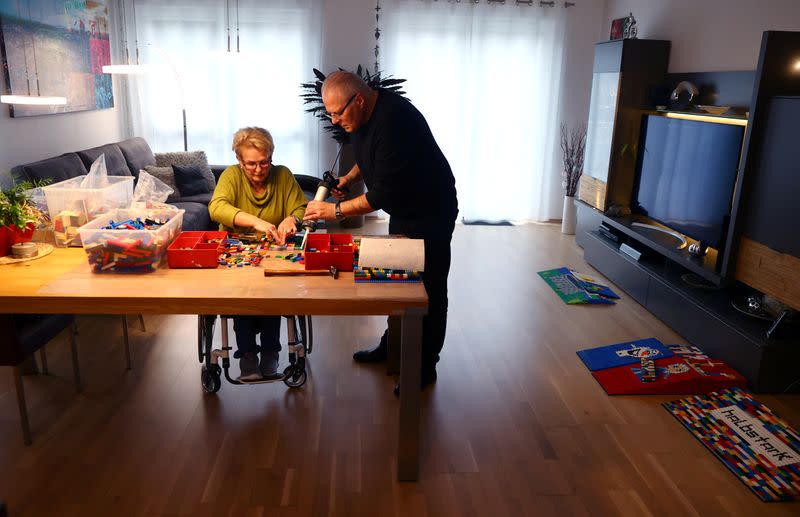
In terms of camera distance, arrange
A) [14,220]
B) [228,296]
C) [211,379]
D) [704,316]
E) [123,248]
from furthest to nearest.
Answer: [704,316]
[211,379]
[14,220]
[123,248]
[228,296]

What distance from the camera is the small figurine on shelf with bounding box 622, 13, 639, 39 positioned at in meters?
5.56

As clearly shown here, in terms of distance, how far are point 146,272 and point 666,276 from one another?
3105 millimetres

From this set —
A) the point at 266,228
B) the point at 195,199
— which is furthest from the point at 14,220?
the point at 195,199

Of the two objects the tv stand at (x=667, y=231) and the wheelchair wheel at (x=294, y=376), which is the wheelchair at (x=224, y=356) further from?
the tv stand at (x=667, y=231)

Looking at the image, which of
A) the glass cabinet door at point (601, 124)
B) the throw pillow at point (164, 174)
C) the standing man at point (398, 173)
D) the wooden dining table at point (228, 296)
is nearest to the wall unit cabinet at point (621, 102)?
the glass cabinet door at point (601, 124)

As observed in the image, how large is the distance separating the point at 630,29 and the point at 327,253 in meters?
4.61

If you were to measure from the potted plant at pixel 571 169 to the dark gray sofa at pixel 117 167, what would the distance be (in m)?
3.38

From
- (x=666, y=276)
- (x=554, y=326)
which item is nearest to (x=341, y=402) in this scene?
(x=554, y=326)

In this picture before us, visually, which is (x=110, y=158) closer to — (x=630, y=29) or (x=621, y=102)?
(x=621, y=102)

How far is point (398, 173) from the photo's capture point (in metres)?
2.56

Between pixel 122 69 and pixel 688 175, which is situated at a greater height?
pixel 122 69

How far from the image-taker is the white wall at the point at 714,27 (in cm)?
382

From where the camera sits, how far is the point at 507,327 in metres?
3.79

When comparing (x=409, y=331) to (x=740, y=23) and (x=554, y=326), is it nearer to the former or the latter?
(x=554, y=326)
